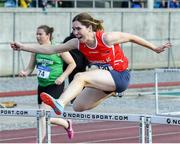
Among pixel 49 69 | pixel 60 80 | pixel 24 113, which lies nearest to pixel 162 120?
pixel 24 113

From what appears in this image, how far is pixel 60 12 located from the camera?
27.3 meters

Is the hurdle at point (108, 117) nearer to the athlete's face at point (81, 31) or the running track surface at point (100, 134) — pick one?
the athlete's face at point (81, 31)

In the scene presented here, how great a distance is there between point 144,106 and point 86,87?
31.3ft

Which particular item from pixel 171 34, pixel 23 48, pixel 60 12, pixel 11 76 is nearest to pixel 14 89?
pixel 11 76

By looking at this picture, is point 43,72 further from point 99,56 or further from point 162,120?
point 162,120

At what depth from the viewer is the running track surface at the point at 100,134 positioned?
1401cm

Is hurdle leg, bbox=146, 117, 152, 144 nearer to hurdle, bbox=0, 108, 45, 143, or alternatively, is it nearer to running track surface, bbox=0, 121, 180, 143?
hurdle, bbox=0, 108, 45, 143

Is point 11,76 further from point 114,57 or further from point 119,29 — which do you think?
point 114,57

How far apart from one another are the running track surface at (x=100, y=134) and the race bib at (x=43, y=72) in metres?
1.84

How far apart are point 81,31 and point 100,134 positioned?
5.53 m

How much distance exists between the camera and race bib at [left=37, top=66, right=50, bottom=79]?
39.9ft

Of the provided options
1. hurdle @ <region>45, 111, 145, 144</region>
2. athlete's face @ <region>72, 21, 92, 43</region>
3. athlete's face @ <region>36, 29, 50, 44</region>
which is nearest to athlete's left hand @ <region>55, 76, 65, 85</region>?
athlete's face @ <region>36, 29, 50, 44</region>

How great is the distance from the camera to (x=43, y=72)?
12195 mm

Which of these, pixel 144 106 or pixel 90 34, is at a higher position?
pixel 90 34
